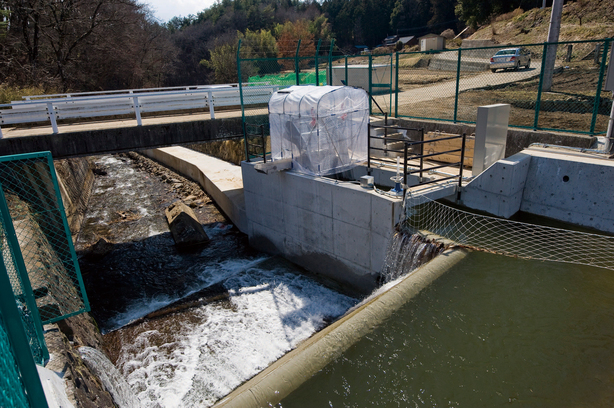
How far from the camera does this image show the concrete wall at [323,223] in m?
8.10

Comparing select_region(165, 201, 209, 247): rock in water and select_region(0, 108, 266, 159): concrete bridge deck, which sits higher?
select_region(0, 108, 266, 159): concrete bridge deck

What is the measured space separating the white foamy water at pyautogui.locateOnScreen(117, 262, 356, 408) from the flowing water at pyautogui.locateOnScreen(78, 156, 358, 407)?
2 centimetres

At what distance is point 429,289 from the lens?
5.93 m

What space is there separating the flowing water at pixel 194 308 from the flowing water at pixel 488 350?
2.59 meters

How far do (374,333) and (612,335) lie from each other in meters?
2.91

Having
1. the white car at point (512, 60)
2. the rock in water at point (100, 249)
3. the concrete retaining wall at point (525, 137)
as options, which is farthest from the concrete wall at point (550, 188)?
the white car at point (512, 60)

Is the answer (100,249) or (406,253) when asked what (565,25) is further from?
(100,249)

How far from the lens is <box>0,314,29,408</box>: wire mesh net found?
2213 millimetres

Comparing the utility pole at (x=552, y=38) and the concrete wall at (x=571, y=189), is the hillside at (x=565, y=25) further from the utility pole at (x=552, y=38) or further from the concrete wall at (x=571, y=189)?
the concrete wall at (x=571, y=189)

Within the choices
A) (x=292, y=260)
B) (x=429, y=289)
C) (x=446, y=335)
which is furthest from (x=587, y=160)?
(x=292, y=260)

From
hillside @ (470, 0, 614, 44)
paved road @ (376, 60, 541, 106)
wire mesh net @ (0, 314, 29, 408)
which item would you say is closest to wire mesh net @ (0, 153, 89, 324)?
wire mesh net @ (0, 314, 29, 408)

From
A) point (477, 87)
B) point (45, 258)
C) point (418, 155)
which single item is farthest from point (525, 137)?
point (45, 258)

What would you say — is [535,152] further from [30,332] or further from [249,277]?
[30,332]

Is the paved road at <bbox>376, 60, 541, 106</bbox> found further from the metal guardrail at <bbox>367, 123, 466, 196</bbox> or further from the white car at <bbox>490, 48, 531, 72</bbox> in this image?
the metal guardrail at <bbox>367, 123, 466, 196</bbox>
